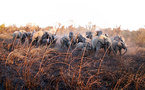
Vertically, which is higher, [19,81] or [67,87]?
[19,81]

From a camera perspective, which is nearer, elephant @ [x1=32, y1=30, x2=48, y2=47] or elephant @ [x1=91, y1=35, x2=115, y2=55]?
elephant @ [x1=91, y1=35, x2=115, y2=55]

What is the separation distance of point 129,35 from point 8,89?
16.1 m

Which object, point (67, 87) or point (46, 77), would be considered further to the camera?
point (46, 77)

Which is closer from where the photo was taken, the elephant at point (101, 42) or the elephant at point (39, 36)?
the elephant at point (101, 42)

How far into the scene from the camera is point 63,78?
2342mm

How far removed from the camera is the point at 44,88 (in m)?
2.07

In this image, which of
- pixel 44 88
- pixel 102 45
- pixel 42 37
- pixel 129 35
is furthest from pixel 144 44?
pixel 44 88

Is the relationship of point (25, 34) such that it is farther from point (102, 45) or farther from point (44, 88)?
point (44, 88)

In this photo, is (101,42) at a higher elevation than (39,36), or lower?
lower

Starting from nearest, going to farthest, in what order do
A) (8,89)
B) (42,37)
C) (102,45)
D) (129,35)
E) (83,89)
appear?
(8,89), (83,89), (102,45), (42,37), (129,35)

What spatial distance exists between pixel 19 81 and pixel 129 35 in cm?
1582

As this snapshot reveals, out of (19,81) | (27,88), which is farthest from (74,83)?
(19,81)

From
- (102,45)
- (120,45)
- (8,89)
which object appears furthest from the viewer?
(120,45)

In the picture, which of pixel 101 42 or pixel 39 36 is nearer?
pixel 101 42
